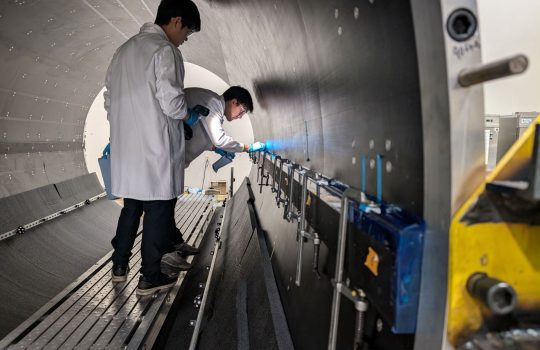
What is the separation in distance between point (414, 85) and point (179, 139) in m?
2.15

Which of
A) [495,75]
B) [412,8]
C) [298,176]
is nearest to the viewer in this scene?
[495,75]

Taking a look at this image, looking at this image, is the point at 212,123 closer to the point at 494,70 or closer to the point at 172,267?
the point at 172,267

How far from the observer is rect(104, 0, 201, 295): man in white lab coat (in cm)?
260

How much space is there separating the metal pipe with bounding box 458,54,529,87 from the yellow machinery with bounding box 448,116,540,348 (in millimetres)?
121

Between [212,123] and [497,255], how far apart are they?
276cm

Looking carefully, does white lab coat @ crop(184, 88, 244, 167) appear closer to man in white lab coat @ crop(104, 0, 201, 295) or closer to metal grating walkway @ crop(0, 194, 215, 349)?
man in white lab coat @ crop(104, 0, 201, 295)

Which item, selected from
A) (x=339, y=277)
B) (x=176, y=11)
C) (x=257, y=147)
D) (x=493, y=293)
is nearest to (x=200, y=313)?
(x=339, y=277)

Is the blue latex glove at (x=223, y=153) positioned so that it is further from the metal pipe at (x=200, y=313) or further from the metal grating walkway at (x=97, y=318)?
the metal grating walkway at (x=97, y=318)

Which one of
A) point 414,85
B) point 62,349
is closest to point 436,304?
point 414,85

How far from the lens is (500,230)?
802 millimetres

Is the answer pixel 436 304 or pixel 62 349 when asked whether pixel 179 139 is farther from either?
pixel 436 304

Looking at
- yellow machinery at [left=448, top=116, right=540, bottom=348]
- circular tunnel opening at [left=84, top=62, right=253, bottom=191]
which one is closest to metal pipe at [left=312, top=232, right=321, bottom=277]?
yellow machinery at [left=448, top=116, right=540, bottom=348]

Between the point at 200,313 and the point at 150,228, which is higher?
the point at 150,228

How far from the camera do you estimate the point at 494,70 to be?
0.67 meters
